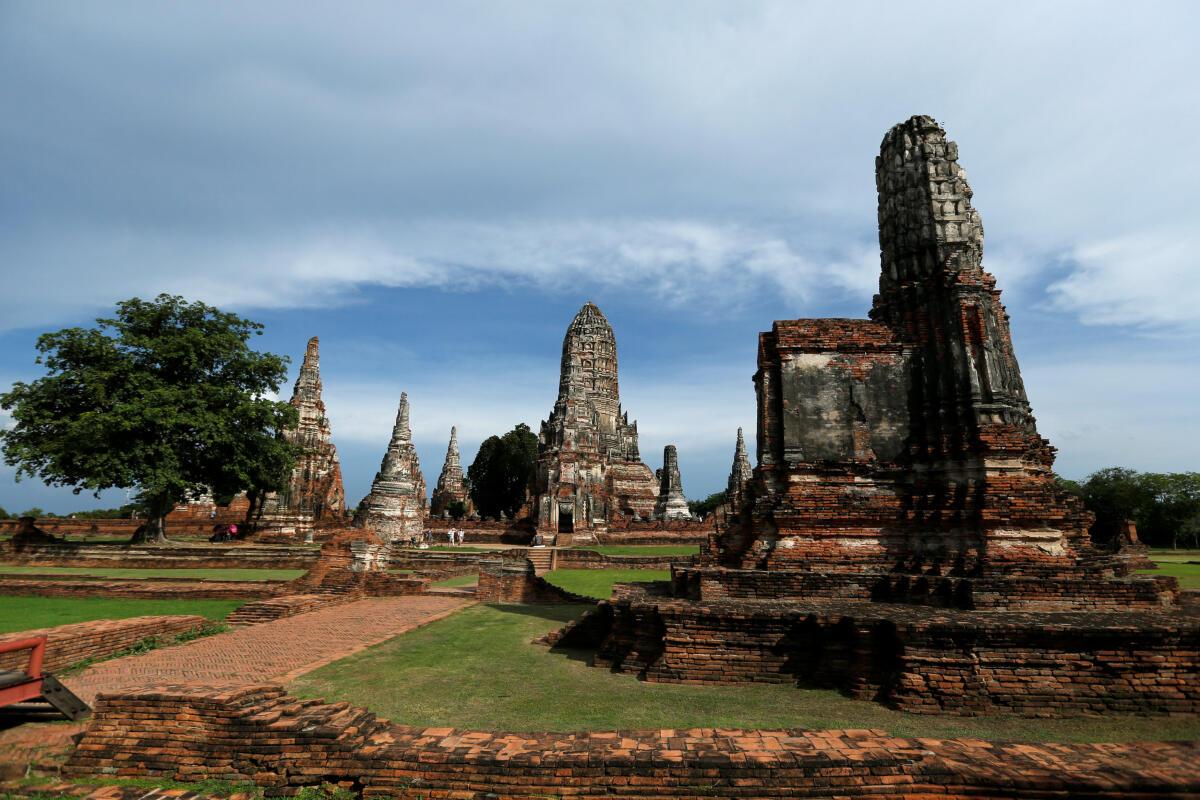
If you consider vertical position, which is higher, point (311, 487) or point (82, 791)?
point (311, 487)

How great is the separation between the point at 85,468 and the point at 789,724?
26214mm

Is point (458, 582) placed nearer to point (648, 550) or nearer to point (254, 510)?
point (648, 550)

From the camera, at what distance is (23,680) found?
5.70 meters

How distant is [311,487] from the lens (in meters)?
32.3

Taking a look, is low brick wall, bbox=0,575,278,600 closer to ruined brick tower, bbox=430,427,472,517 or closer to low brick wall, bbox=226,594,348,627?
low brick wall, bbox=226,594,348,627

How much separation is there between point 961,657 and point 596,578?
13906mm

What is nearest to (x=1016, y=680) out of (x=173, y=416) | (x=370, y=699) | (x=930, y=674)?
(x=930, y=674)

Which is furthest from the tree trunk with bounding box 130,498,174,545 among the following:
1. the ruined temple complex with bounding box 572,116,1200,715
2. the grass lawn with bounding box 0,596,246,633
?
the ruined temple complex with bounding box 572,116,1200,715

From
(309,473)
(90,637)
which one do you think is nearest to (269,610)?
(90,637)

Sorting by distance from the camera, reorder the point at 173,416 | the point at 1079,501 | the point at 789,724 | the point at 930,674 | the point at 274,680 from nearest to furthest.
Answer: the point at 789,724, the point at 930,674, the point at 274,680, the point at 1079,501, the point at 173,416

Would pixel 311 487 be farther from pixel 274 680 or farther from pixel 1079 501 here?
pixel 1079 501

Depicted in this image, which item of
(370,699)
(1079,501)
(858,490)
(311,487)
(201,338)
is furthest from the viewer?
(311,487)

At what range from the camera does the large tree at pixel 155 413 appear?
22.2 m

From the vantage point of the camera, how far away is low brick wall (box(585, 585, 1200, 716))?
5.66 m
